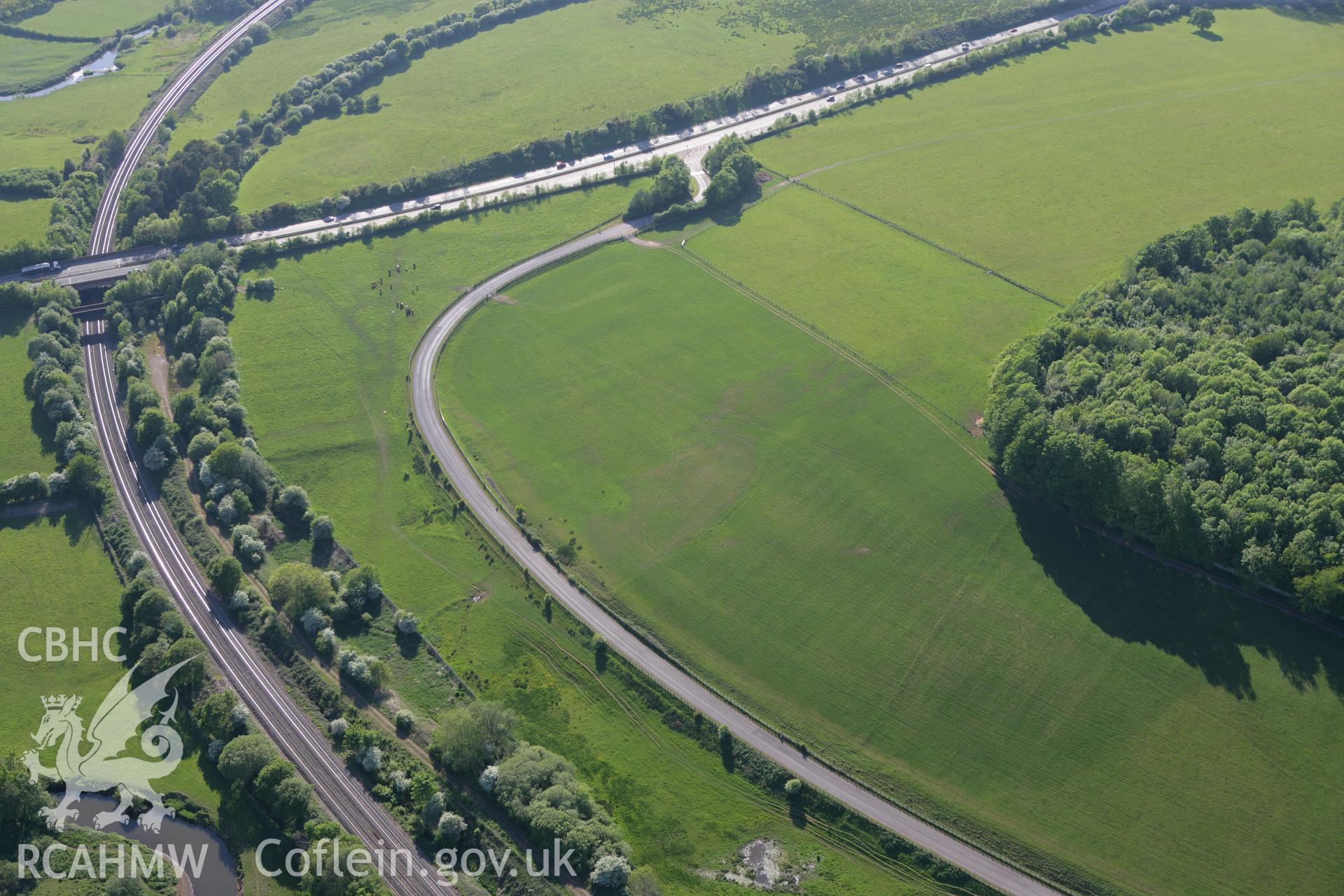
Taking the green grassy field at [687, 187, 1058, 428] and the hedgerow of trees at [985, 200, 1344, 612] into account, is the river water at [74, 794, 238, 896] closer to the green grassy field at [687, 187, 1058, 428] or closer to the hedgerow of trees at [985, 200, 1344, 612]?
the hedgerow of trees at [985, 200, 1344, 612]

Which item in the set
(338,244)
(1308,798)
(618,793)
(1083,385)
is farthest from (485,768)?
(338,244)

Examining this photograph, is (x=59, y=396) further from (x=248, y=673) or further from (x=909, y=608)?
(x=909, y=608)

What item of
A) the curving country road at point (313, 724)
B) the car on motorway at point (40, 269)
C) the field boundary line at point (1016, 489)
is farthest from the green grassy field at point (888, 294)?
the car on motorway at point (40, 269)

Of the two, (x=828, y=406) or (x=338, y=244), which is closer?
(x=828, y=406)

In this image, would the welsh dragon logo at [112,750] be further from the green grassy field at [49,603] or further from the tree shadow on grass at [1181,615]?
the tree shadow on grass at [1181,615]

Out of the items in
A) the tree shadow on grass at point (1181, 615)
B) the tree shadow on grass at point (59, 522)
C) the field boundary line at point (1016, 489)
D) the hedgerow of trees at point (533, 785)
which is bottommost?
the hedgerow of trees at point (533, 785)

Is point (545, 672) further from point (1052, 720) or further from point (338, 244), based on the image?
point (338, 244)
